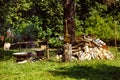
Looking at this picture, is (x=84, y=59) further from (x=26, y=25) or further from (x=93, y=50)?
(x=26, y=25)

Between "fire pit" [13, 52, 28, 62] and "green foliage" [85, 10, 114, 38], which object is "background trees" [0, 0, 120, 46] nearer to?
"green foliage" [85, 10, 114, 38]

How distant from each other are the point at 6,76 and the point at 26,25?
24.3m

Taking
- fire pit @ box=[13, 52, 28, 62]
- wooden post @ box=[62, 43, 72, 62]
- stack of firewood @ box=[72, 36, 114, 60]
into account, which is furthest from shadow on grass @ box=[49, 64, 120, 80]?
fire pit @ box=[13, 52, 28, 62]

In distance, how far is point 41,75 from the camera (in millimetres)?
16422

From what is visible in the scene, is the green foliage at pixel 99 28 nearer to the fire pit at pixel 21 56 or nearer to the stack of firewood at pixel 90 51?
the stack of firewood at pixel 90 51

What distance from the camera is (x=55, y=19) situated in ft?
132

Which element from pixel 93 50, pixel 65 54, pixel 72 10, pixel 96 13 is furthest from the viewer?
pixel 96 13

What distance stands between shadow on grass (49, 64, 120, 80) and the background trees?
18762mm

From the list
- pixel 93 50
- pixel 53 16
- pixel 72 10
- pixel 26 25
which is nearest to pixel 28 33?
pixel 26 25

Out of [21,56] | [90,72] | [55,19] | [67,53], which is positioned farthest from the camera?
[55,19]

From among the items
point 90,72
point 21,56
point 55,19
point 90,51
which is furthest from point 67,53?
point 55,19

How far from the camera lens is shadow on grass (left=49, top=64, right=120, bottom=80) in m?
15.9

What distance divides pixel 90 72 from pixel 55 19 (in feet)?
77.4

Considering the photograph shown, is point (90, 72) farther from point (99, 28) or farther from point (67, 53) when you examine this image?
point (99, 28)
